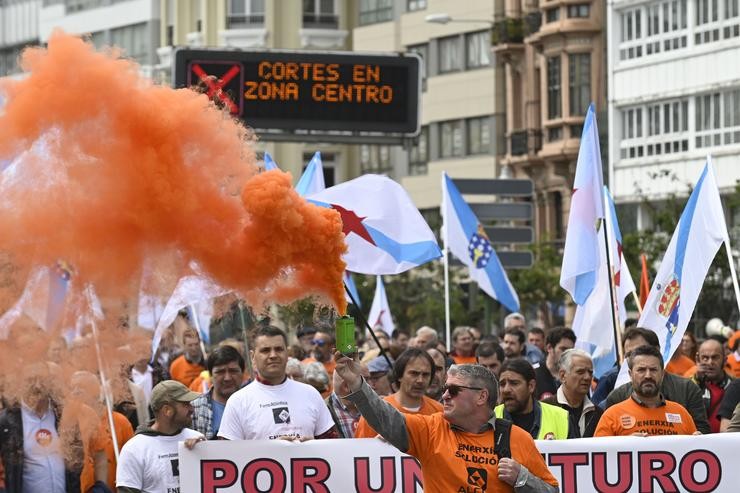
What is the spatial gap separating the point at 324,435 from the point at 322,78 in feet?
52.9

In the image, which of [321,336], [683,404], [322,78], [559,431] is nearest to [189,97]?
[559,431]

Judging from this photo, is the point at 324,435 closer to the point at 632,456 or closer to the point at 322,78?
the point at 632,456

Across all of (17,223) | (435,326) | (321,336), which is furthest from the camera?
(435,326)

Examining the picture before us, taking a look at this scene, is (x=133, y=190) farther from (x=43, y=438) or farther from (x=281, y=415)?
(x=43, y=438)

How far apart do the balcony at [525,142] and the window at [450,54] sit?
4379 millimetres

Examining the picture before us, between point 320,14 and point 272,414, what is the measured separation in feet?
181

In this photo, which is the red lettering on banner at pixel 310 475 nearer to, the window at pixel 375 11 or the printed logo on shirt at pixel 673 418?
the printed logo on shirt at pixel 673 418

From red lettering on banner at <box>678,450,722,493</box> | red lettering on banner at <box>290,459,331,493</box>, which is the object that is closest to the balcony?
red lettering on banner at <box>678,450,722,493</box>

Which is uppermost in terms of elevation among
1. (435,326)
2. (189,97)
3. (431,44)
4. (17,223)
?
(431,44)

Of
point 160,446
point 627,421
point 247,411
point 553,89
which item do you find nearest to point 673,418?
point 627,421

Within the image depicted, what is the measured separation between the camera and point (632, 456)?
Result: 11719 mm

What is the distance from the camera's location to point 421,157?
61.4 m

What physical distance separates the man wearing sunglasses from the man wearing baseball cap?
2.38 metres

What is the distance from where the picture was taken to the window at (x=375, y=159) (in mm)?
62812
